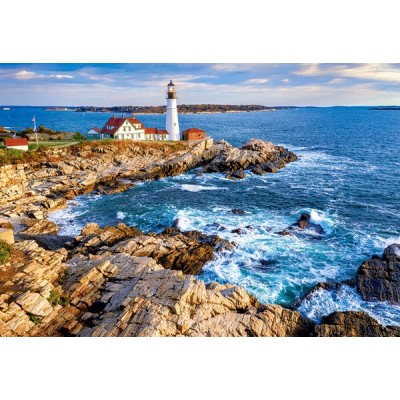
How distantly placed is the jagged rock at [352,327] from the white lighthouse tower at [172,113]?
38497mm

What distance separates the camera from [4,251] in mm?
12328

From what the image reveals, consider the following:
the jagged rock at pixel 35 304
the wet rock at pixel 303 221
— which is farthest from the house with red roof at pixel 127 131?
the jagged rock at pixel 35 304

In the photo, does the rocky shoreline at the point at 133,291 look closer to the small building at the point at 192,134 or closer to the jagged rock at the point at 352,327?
the jagged rock at the point at 352,327

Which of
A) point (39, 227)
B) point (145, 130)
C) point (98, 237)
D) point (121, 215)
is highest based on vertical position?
point (145, 130)

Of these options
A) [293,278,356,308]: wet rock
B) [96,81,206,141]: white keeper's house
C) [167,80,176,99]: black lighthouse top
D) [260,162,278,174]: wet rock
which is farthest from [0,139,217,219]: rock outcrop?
[293,278,356,308]: wet rock

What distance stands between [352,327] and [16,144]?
34.1 m

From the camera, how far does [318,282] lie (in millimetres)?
14703

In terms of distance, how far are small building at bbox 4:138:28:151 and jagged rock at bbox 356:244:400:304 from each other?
3302cm

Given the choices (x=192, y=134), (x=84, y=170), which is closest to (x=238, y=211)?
(x=84, y=170)

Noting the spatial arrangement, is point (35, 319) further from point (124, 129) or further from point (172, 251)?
point (124, 129)

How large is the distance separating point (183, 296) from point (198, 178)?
82.4ft

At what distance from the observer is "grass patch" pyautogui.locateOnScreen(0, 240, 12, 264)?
1190cm

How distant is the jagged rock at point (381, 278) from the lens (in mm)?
13383

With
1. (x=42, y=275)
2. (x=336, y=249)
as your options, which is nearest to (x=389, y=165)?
(x=336, y=249)
